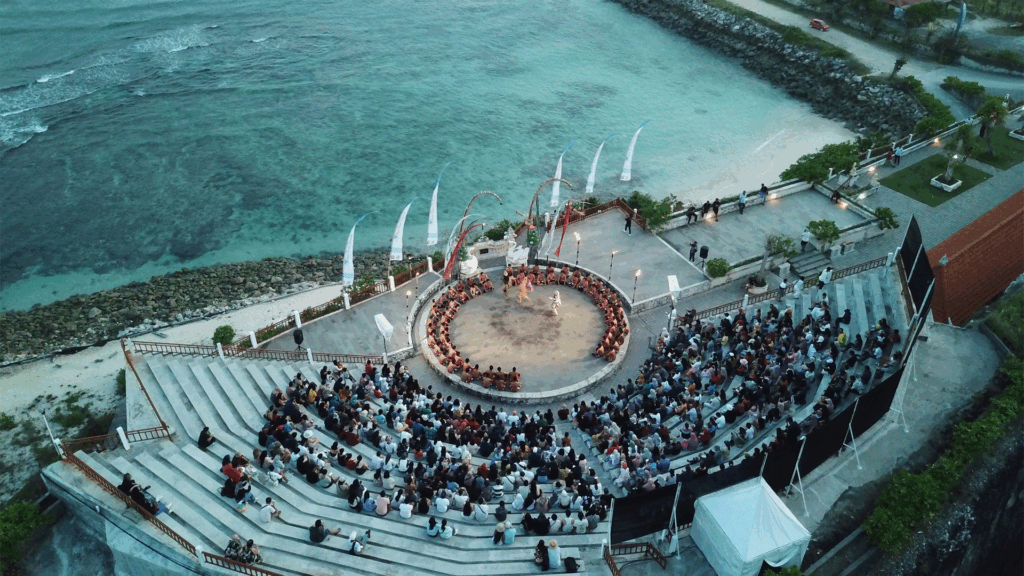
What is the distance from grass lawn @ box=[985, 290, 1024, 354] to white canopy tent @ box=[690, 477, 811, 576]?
1298 cm

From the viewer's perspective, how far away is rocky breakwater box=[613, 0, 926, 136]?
182 ft

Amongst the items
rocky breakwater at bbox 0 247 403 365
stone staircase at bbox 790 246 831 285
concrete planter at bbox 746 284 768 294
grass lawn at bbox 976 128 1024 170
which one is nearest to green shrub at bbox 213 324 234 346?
rocky breakwater at bbox 0 247 403 365

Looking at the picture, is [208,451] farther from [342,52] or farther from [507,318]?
[342,52]

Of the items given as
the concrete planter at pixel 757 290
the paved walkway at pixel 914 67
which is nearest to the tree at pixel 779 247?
the concrete planter at pixel 757 290

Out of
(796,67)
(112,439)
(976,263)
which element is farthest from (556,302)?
(796,67)

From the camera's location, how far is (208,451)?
23.5 metres

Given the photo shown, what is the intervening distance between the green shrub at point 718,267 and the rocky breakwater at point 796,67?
2758cm

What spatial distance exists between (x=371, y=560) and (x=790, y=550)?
34.9 feet

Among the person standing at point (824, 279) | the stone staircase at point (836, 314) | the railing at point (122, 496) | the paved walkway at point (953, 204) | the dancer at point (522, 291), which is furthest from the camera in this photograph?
the paved walkway at point (953, 204)

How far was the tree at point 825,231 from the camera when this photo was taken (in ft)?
115

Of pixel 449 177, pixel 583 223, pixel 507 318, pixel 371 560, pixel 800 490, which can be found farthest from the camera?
pixel 449 177

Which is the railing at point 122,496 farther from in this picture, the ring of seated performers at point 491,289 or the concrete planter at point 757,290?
the concrete planter at point 757,290

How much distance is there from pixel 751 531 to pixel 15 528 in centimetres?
2068

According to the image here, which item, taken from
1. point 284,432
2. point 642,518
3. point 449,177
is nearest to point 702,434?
point 642,518
